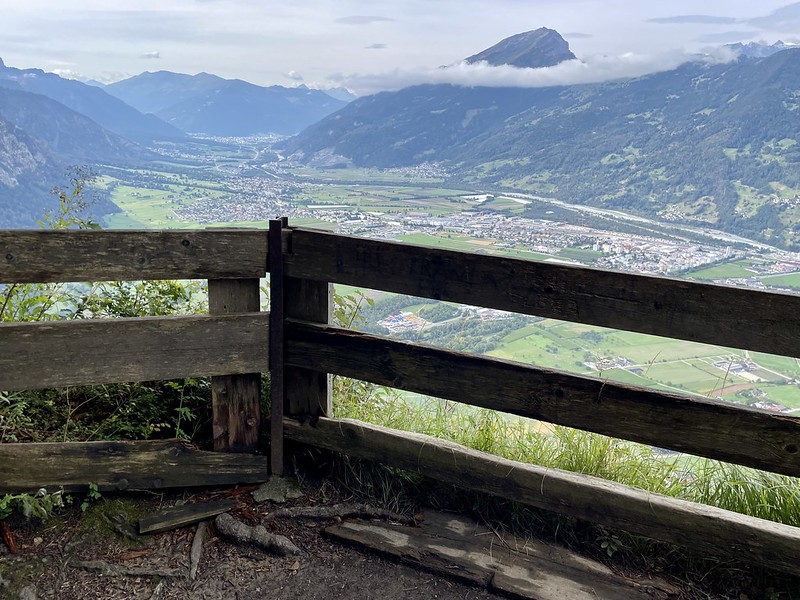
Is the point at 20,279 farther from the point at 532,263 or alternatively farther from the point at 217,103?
the point at 217,103

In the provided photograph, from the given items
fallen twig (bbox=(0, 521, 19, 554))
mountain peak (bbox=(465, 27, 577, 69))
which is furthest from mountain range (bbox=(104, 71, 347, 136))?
fallen twig (bbox=(0, 521, 19, 554))

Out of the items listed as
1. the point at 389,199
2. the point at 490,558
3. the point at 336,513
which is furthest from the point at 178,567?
the point at 389,199

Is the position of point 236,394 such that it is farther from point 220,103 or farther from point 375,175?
point 220,103

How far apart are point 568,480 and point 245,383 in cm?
189

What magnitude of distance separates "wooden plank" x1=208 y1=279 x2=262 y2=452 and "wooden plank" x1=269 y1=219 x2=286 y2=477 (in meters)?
0.07

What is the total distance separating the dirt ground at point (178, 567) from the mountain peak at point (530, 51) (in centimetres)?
16310

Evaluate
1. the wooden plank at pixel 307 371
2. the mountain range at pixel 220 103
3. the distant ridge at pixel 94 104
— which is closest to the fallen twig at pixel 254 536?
the wooden plank at pixel 307 371

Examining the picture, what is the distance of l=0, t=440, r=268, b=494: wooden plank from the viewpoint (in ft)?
11.5

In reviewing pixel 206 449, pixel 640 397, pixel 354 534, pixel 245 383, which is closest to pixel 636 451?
pixel 640 397

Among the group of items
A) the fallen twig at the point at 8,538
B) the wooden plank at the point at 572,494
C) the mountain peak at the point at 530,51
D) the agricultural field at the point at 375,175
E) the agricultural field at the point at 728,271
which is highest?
the mountain peak at the point at 530,51

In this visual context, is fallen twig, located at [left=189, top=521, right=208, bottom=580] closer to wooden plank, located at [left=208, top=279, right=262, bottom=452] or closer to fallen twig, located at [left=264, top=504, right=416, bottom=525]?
fallen twig, located at [left=264, top=504, right=416, bottom=525]

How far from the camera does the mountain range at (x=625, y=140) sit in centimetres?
6731

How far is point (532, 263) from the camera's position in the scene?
298 cm

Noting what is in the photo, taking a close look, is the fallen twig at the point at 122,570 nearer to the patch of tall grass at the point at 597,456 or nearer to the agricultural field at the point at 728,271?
the patch of tall grass at the point at 597,456
